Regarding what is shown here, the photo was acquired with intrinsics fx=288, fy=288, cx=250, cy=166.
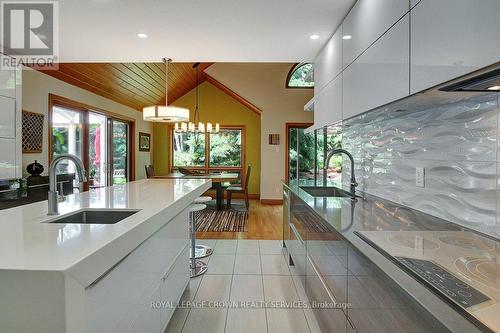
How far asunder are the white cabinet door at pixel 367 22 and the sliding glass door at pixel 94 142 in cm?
414

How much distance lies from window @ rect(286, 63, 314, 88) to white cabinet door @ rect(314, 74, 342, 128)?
3.76 m

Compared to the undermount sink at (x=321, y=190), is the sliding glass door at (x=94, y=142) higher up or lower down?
higher up

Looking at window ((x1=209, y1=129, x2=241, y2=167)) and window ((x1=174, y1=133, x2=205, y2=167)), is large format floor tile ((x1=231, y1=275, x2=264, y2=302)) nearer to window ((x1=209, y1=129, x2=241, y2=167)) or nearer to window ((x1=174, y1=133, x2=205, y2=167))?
window ((x1=209, y1=129, x2=241, y2=167))

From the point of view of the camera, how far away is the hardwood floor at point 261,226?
14.4ft

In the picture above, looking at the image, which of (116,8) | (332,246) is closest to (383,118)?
(332,246)

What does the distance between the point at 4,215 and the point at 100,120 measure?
15.6 ft

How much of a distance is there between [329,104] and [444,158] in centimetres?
168

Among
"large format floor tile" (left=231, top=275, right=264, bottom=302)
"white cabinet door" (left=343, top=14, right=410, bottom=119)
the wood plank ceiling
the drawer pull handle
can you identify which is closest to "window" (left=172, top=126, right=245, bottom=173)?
the wood plank ceiling

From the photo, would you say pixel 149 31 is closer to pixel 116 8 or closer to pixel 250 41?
pixel 116 8

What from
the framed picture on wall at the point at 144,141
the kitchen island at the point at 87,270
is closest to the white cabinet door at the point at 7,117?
the kitchen island at the point at 87,270

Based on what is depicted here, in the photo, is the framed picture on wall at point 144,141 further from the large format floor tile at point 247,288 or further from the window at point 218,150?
the large format floor tile at point 247,288

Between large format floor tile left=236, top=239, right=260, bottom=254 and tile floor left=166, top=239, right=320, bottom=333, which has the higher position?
large format floor tile left=236, top=239, right=260, bottom=254

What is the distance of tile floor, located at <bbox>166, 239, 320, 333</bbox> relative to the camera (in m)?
2.07

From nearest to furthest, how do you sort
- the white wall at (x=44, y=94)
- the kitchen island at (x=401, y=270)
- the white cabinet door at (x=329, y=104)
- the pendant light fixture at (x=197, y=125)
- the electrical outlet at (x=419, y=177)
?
the kitchen island at (x=401, y=270) → the electrical outlet at (x=419, y=177) → the white cabinet door at (x=329, y=104) → the white wall at (x=44, y=94) → the pendant light fixture at (x=197, y=125)
